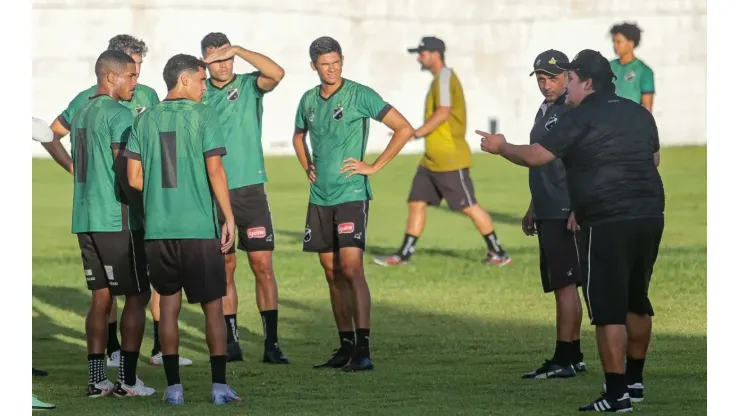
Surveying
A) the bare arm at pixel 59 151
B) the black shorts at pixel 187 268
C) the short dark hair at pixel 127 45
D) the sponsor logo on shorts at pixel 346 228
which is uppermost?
the short dark hair at pixel 127 45

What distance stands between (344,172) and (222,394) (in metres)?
2.12

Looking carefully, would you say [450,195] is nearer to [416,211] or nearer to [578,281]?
[416,211]

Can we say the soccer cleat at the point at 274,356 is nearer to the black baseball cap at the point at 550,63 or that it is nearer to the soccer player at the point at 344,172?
the soccer player at the point at 344,172

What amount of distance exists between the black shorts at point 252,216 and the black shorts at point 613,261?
3.14 m

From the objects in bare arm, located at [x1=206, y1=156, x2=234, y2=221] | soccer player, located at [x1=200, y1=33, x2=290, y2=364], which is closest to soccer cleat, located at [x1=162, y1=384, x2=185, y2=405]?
bare arm, located at [x1=206, y1=156, x2=234, y2=221]

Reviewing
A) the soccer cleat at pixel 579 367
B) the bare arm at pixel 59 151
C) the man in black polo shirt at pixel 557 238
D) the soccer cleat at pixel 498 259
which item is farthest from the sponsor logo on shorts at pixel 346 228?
the soccer cleat at pixel 498 259

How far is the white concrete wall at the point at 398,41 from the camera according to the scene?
3091 cm

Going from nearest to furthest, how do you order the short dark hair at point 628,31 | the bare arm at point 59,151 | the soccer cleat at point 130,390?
1. the soccer cleat at point 130,390
2. the bare arm at point 59,151
3. the short dark hair at point 628,31

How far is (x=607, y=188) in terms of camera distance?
851cm

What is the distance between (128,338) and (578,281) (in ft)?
9.61

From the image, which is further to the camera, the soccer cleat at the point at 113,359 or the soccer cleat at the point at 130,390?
the soccer cleat at the point at 113,359

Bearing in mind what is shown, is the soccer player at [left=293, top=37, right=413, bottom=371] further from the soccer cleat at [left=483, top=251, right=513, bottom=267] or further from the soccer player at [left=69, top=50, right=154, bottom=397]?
the soccer cleat at [left=483, top=251, right=513, bottom=267]

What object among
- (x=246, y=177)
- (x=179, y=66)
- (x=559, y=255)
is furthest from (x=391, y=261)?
(x=179, y=66)

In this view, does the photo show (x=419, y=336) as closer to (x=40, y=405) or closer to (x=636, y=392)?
(x=636, y=392)
